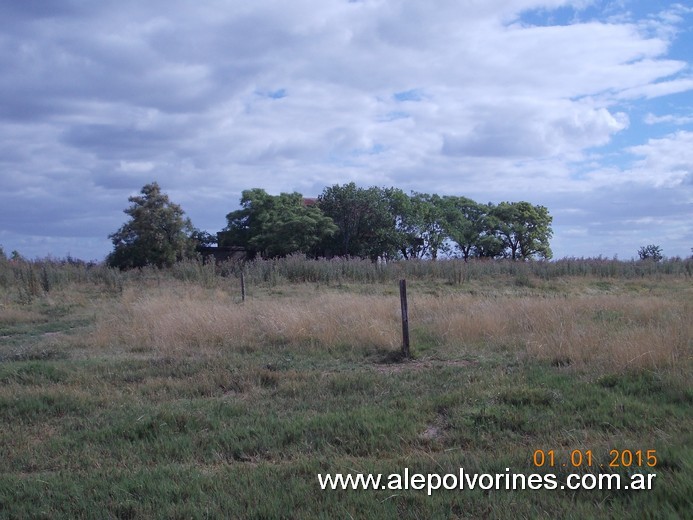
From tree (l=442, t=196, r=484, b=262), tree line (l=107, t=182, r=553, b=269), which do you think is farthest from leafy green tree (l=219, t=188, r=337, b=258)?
tree (l=442, t=196, r=484, b=262)

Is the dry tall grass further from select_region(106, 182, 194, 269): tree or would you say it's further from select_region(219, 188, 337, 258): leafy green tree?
select_region(219, 188, 337, 258): leafy green tree

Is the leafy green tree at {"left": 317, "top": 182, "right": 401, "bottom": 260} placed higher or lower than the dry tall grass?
higher

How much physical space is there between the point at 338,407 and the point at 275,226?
3371 cm

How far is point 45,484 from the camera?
529 cm

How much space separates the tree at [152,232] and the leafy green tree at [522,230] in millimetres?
26411

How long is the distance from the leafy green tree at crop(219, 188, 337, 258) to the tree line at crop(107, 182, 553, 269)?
0.07 m

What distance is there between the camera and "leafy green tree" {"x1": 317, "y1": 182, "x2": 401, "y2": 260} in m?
43.5

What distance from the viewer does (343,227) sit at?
43.8 meters

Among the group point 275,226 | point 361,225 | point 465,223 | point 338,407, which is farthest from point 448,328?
point 465,223

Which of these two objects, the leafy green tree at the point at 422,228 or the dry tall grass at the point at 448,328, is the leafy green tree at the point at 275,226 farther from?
the dry tall grass at the point at 448,328

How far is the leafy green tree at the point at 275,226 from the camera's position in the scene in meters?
39.6

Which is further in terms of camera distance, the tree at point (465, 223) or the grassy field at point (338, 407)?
the tree at point (465, 223)

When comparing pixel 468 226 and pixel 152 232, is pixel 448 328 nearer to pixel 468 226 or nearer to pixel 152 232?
pixel 152 232

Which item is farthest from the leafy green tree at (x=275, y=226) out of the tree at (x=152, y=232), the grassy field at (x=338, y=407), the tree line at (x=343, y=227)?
the grassy field at (x=338, y=407)
